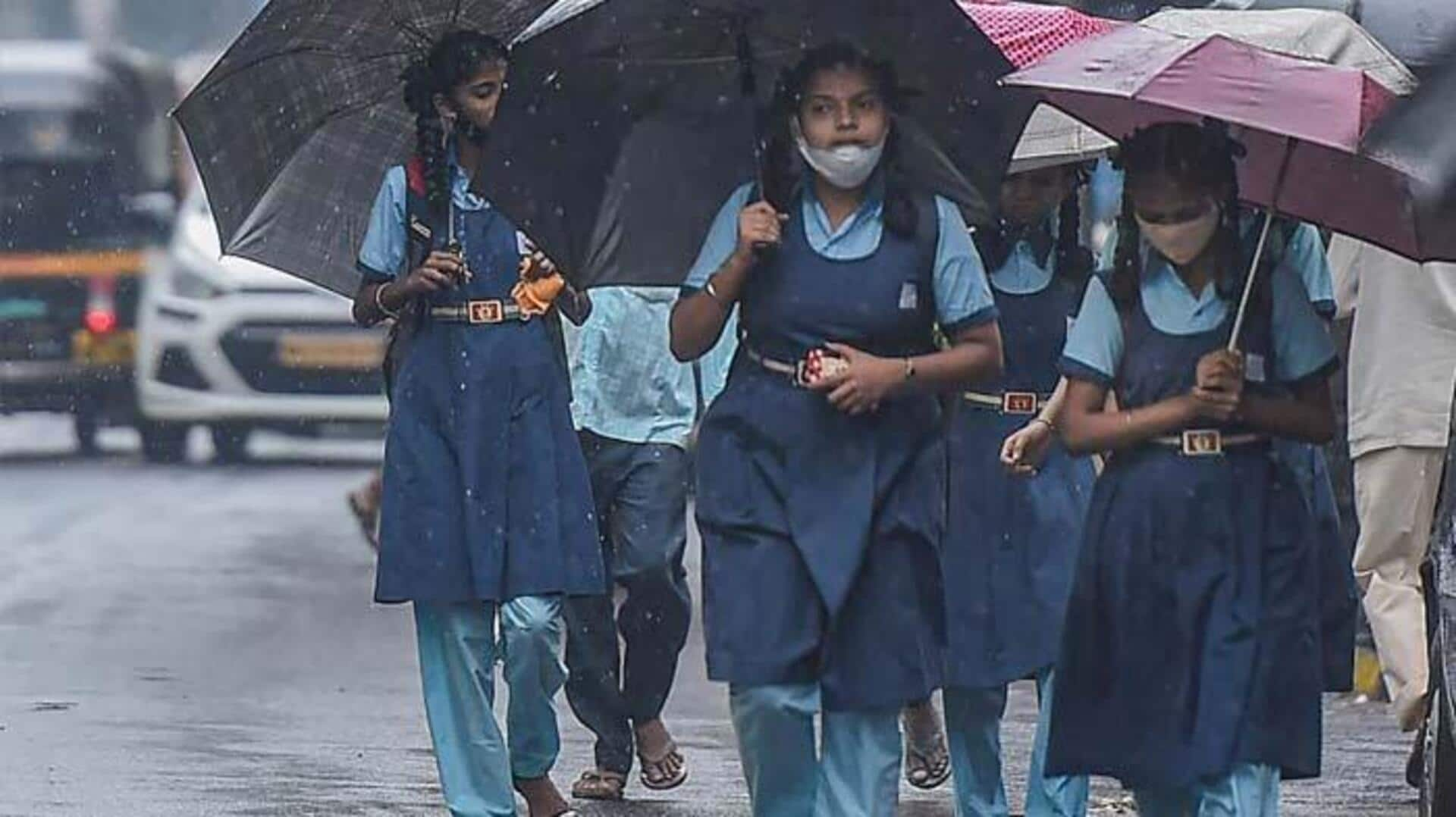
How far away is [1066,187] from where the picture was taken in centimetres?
905

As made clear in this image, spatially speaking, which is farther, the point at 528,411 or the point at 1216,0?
the point at 1216,0

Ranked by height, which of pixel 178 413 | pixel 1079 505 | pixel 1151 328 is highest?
pixel 1151 328

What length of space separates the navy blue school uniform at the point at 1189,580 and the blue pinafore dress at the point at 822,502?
322 mm

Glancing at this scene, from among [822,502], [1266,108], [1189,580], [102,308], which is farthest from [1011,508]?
[102,308]

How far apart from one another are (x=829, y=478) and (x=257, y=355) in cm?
1672

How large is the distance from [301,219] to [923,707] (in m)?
2.34

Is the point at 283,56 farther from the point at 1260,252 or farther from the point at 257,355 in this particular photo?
the point at 257,355

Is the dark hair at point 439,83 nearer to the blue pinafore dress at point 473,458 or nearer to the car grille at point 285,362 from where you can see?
the blue pinafore dress at point 473,458

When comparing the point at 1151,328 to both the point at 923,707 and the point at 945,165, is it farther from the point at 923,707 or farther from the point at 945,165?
the point at 923,707

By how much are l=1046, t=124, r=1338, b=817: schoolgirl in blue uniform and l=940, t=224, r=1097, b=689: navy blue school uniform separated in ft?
5.59

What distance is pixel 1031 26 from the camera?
8.36 meters

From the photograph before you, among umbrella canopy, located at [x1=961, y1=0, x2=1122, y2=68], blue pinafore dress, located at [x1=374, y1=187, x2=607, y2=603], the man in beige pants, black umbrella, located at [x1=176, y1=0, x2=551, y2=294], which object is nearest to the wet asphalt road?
the man in beige pants

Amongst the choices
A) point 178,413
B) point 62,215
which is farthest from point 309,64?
point 62,215

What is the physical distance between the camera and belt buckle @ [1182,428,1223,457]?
7.07m
